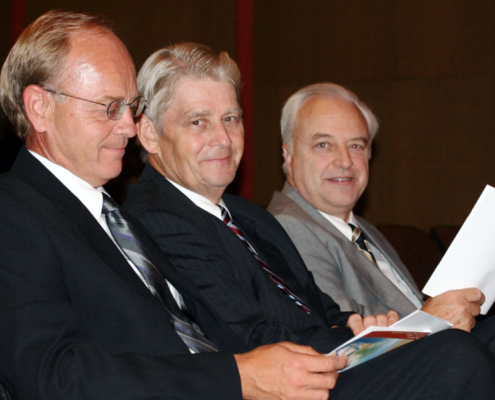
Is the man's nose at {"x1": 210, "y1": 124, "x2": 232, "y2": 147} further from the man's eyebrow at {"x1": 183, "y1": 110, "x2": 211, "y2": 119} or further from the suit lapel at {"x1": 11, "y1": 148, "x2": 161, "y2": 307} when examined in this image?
the suit lapel at {"x1": 11, "y1": 148, "x2": 161, "y2": 307}

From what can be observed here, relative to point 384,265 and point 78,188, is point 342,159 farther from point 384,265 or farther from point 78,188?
point 78,188

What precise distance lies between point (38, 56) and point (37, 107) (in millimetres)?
139

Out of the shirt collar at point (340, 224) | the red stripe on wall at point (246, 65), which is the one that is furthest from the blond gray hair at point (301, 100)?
the red stripe on wall at point (246, 65)

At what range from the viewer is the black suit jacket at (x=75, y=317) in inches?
48.7

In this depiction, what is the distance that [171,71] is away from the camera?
2.13 m

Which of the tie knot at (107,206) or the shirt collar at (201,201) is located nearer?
the tie knot at (107,206)

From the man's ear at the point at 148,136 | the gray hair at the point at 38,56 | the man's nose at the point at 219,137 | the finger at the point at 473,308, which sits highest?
the gray hair at the point at 38,56

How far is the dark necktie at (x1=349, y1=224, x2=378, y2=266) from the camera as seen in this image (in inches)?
108

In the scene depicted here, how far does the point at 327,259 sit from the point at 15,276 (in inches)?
58.3

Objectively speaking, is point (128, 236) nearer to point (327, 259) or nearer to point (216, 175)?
point (216, 175)

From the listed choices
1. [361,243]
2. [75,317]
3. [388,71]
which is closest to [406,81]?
[388,71]

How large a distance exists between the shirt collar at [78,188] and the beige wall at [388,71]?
270cm

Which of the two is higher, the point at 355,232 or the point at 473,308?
the point at 473,308

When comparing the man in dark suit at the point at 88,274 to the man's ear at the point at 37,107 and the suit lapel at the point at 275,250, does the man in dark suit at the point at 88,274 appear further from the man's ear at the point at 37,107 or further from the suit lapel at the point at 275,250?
the suit lapel at the point at 275,250
